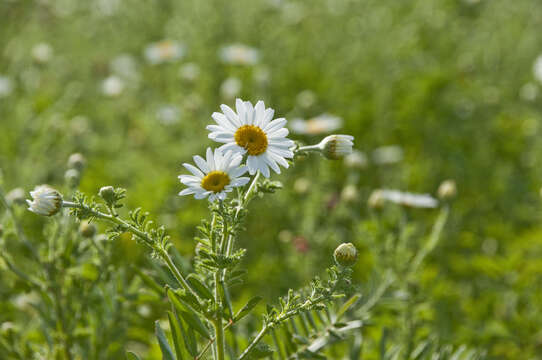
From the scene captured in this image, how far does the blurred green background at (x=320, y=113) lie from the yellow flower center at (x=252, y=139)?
0.97m

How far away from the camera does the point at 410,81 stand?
3.86m

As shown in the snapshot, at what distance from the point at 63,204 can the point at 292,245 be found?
1.52 meters

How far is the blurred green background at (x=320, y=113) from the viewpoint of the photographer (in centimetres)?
237

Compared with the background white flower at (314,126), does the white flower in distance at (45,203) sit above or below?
below

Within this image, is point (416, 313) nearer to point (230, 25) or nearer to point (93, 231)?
point (93, 231)

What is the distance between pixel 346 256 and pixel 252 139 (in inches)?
11.2

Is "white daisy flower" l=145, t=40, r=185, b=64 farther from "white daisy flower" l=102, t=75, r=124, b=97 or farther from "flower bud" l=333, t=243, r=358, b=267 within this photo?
"flower bud" l=333, t=243, r=358, b=267

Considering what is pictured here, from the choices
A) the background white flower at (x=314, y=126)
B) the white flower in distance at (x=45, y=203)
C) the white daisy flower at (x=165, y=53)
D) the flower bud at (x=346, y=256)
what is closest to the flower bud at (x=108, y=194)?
the white flower in distance at (x=45, y=203)

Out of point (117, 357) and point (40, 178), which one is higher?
point (40, 178)

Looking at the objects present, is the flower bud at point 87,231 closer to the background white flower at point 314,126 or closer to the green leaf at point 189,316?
the green leaf at point 189,316

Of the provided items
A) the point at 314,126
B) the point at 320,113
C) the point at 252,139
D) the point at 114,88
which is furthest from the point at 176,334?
the point at 114,88

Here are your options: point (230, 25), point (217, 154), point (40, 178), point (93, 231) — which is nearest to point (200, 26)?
point (230, 25)

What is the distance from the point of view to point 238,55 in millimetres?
3855

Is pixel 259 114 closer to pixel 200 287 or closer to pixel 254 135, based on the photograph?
pixel 254 135
